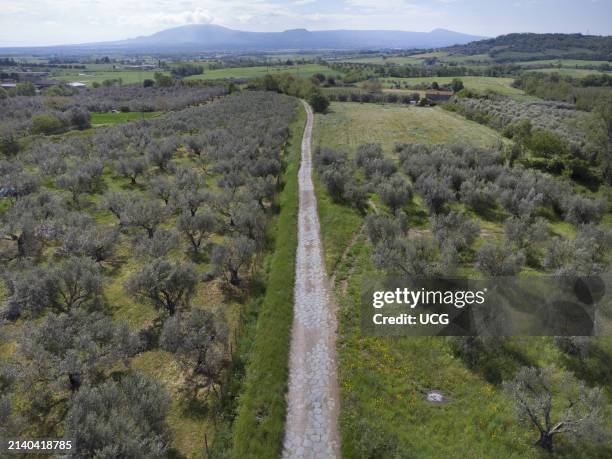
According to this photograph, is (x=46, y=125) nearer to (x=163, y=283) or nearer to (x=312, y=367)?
(x=163, y=283)

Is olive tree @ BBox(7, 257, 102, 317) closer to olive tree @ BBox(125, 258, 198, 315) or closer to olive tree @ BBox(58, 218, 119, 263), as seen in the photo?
olive tree @ BBox(125, 258, 198, 315)

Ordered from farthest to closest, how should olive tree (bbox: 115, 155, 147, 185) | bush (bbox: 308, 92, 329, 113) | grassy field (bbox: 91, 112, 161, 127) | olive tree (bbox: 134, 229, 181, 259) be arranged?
bush (bbox: 308, 92, 329, 113) < grassy field (bbox: 91, 112, 161, 127) < olive tree (bbox: 115, 155, 147, 185) < olive tree (bbox: 134, 229, 181, 259)

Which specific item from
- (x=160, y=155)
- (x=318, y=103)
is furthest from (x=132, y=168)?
(x=318, y=103)

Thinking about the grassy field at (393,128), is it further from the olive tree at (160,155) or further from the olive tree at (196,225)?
the olive tree at (196,225)

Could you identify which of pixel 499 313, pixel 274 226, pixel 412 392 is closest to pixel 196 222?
pixel 274 226
